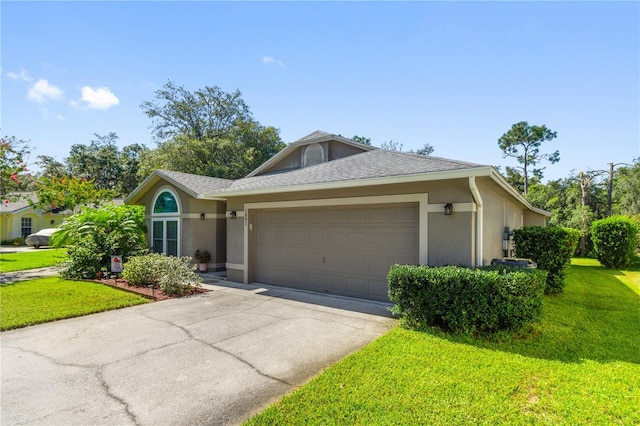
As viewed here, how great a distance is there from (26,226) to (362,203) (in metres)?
33.7

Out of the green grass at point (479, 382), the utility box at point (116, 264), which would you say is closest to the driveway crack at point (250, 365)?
the green grass at point (479, 382)

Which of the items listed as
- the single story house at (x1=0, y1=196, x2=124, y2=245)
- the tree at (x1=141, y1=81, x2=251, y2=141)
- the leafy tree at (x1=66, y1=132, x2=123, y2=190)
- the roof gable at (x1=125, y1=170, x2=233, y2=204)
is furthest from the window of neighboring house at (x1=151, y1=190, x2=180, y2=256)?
the leafy tree at (x1=66, y1=132, x2=123, y2=190)

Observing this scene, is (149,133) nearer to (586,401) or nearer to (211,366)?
(211,366)

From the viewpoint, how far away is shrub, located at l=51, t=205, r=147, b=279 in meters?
10.7

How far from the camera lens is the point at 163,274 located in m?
9.07

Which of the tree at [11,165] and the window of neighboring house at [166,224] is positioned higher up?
the tree at [11,165]

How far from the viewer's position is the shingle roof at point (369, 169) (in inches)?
257

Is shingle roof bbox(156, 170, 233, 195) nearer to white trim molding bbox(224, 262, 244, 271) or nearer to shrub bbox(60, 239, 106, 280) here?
white trim molding bbox(224, 262, 244, 271)

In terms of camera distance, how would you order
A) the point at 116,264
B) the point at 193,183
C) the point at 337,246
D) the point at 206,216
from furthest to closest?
the point at 193,183
the point at 206,216
the point at 116,264
the point at 337,246

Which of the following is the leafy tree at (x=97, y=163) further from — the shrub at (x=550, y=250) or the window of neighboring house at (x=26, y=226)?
the shrub at (x=550, y=250)

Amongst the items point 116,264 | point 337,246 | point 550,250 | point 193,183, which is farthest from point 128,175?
point 550,250

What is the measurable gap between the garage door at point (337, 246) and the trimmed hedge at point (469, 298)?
144 centimetres

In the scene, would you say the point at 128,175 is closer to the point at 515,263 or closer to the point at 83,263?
the point at 83,263

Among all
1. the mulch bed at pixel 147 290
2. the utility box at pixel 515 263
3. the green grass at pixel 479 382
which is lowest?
the mulch bed at pixel 147 290
